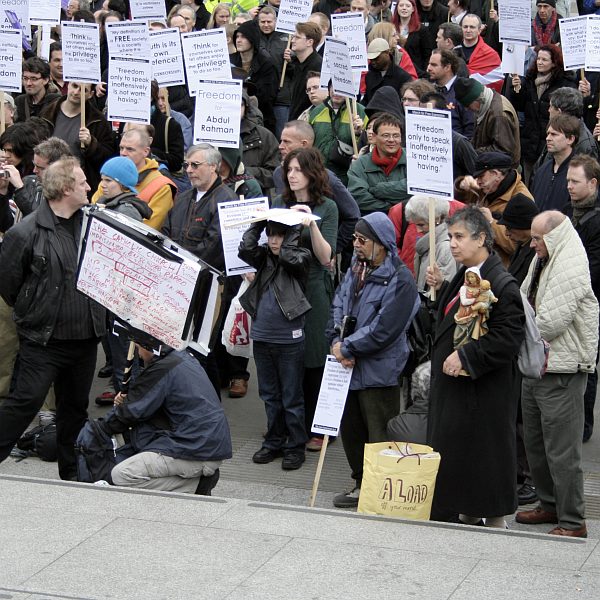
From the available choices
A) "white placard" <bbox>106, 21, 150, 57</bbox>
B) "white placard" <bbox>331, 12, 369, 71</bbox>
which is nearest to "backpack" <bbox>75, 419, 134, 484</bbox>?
"white placard" <bbox>106, 21, 150, 57</bbox>

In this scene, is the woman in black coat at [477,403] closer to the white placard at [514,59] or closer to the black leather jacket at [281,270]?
the black leather jacket at [281,270]

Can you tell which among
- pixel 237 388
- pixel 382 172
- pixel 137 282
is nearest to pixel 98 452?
pixel 137 282

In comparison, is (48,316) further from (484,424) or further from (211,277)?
(484,424)

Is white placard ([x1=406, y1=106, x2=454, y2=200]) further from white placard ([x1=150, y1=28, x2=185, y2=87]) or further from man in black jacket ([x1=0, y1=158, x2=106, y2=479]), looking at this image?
white placard ([x1=150, y1=28, x2=185, y2=87])

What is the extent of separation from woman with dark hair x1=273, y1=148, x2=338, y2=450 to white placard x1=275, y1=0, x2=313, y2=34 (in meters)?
5.43

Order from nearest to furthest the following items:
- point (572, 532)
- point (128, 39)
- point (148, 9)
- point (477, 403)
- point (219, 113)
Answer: point (477, 403) → point (572, 532) → point (219, 113) → point (128, 39) → point (148, 9)

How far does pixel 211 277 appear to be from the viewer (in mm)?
7613

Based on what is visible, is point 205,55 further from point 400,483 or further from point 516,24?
point 400,483

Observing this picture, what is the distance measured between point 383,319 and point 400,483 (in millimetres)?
1290

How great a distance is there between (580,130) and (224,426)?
13.0 ft

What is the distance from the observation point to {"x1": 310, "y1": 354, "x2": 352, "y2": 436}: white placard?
8062 mm

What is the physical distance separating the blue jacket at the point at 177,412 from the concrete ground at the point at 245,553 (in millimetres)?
336

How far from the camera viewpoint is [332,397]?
8141 millimetres

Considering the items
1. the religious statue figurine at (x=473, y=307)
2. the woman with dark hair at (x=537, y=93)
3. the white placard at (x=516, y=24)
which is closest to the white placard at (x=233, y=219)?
the religious statue figurine at (x=473, y=307)
